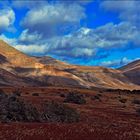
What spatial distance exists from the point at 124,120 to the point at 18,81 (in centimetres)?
13192

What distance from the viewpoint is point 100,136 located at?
1831cm

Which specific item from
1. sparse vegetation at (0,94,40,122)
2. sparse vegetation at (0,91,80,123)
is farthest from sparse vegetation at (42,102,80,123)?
sparse vegetation at (0,94,40,122)

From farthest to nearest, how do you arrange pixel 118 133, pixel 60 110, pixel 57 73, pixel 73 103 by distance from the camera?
1. pixel 57 73
2. pixel 73 103
3. pixel 60 110
4. pixel 118 133

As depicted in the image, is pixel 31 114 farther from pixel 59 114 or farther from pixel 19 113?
pixel 59 114

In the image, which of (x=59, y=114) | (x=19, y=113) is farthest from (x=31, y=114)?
(x=59, y=114)

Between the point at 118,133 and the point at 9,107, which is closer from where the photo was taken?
the point at 118,133

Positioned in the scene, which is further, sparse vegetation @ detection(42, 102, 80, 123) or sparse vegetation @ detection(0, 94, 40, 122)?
sparse vegetation @ detection(42, 102, 80, 123)

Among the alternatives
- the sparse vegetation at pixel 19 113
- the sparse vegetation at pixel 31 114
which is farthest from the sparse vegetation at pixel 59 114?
the sparse vegetation at pixel 19 113

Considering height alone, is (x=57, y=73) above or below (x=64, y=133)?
above

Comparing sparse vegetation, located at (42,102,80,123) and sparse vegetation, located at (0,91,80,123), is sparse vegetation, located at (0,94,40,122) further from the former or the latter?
sparse vegetation, located at (42,102,80,123)

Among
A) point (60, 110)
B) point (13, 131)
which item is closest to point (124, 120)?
point (60, 110)

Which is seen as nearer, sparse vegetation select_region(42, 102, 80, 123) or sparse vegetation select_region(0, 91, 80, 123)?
sparse vegetation select_region(0, 91, 80, 123)

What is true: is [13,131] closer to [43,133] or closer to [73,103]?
[43,133]

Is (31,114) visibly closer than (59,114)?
Yes
